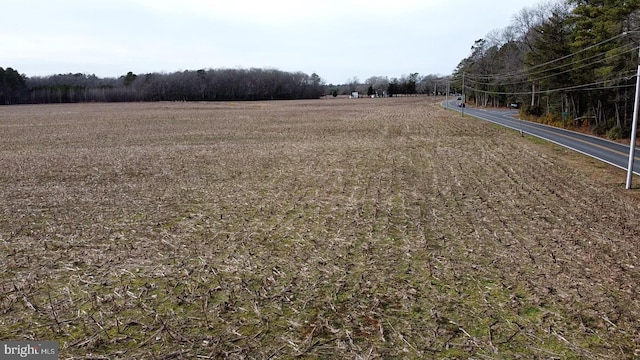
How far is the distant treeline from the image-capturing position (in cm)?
12975

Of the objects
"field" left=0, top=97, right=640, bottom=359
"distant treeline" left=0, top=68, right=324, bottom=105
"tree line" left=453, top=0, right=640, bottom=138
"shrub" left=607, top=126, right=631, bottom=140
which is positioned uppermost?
"distant treeline" left=0, top=68, right=324, bottom=105

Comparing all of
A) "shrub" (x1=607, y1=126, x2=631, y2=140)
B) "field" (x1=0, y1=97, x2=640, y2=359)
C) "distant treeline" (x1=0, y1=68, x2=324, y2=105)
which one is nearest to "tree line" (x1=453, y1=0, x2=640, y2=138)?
"shrub" (x1=607, y1=126, x2=631, y2=140)

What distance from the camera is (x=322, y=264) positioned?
820cm

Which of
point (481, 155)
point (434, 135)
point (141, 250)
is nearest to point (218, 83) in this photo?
point (434, 135)

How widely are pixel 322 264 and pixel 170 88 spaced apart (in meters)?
148

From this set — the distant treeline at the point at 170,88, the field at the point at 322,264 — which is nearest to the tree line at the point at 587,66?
the field at the point at 322,264

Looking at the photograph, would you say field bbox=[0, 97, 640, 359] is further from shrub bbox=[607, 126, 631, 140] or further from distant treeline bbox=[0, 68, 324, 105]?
distant treeline bbox=[0, 68, 324, 105]

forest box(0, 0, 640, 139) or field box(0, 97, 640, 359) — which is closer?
field box(0, 97, 640, 359)

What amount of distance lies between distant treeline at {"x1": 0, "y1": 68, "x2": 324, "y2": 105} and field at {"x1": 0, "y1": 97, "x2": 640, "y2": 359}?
133 meters

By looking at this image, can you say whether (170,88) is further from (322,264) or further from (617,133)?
(322,264)

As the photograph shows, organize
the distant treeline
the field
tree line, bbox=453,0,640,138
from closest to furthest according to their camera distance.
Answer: the field
tree line, bbox=453,0,640,138
the distant treeline

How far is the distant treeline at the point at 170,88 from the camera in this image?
426 ft

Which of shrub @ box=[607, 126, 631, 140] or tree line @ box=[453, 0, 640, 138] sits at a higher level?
tree line @ box=[453, 0, 640, 138]

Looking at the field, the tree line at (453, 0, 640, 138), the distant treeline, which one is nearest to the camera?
the field
